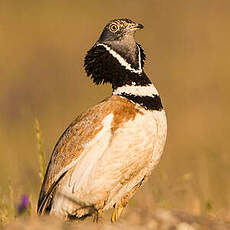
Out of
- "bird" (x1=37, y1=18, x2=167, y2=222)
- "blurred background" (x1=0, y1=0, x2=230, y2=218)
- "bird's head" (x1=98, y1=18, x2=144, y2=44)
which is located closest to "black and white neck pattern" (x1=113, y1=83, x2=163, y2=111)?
"bird" (x1=37, y1=18, x2=167, y2=222)

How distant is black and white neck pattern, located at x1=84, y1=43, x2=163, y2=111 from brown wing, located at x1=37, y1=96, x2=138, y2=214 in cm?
14

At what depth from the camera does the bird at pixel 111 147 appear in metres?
6.66

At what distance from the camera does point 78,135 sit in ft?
22.8

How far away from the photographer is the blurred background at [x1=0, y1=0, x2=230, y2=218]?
17078 mm

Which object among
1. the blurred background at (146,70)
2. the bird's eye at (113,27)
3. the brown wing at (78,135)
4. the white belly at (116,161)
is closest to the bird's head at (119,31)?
the bird's eye at (113,27)

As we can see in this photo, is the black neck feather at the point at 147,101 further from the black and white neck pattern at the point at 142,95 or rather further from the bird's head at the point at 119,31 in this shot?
the bird's head at the point at 119,31

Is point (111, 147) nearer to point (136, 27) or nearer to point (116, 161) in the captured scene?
point (116, 161)

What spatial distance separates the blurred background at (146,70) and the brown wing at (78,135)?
17.4 feet

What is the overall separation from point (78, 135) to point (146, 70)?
48.6 feet

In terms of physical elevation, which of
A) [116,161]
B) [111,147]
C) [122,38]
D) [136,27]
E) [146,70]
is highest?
[136,27]

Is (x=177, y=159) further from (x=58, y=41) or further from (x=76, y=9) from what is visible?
(x=76, y=9)

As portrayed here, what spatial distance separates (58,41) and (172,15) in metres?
4.09

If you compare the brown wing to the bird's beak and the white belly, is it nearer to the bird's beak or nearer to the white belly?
the white belly

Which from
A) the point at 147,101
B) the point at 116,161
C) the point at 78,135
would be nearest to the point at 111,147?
the point at 116,161
